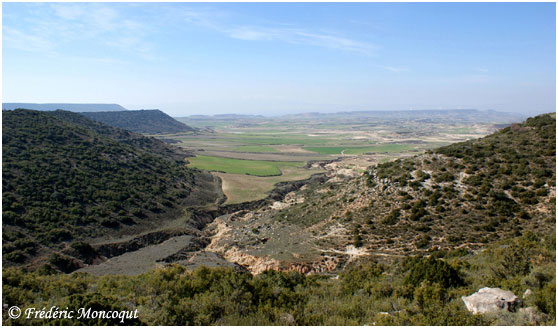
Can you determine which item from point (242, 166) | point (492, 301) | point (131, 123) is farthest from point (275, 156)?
point (131, 123)

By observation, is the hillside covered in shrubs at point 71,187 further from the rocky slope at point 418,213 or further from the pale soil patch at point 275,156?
the pale soil patch at point 275,156

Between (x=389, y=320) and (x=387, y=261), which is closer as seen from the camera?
(x=389, y=320)

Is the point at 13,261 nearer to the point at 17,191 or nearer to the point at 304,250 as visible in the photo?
the point at 17,191

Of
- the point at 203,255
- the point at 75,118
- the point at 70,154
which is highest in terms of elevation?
the point at 75,118

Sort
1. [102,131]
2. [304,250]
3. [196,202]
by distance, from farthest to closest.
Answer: [102,131] < [196,202] < [304,250]

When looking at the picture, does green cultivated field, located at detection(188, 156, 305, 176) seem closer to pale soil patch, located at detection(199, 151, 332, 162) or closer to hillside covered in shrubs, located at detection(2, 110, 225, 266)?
pale soil patch, located at detection(199, 151, 332, 162)

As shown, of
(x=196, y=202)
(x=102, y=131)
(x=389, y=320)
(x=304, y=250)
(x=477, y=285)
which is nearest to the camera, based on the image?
(x=389, y=320)

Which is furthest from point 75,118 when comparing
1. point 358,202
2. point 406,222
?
point 406,222

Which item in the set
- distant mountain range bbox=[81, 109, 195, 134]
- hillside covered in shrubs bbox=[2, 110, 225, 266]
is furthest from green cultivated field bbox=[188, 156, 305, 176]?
distant mountain range bbox=[81, 109, 195, 134]
